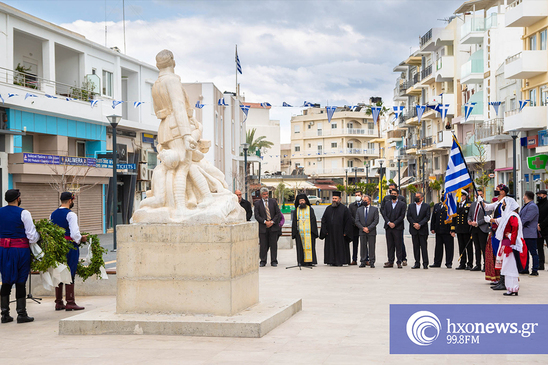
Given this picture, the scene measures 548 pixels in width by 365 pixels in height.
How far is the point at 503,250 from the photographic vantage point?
1085 centimetres

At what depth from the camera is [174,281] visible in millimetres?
8039

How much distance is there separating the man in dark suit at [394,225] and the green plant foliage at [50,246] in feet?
27.4

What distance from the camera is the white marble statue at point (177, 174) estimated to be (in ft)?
27.6

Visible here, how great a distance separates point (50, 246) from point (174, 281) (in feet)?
7.16

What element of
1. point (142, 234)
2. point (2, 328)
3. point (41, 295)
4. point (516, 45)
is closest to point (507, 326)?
point (142, 234)

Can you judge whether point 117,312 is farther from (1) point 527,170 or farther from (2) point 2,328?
(1) point 527,170

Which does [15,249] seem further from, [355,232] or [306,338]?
[355,232]

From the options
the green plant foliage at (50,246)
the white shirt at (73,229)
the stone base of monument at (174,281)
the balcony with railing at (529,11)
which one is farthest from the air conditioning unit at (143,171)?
the stone base of monument at (174,281)

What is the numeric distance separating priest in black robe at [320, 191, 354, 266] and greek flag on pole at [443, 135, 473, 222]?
2536mm

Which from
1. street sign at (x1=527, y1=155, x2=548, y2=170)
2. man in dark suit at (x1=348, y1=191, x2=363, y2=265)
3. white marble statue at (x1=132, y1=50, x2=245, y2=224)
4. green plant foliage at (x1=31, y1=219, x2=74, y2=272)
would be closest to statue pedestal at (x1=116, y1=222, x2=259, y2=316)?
white marble statue at (x1=132, y1=50, x2=245, y2=224)

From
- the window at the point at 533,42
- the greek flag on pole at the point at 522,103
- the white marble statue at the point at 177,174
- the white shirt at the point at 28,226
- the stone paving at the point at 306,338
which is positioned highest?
the window at the point at 533,42

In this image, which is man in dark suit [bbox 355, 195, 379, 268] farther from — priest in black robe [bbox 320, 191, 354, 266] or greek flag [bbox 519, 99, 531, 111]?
greek flag [bbox 519, 99, 531, 111]

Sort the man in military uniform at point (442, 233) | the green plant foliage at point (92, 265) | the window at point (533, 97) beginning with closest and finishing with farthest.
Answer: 1. the green plant foliage at point (92, 265)
2. the man in military uniform at point (442, 233)
3. the window at point (533, 97)

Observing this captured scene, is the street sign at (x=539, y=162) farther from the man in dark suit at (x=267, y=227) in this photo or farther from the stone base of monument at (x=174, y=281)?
the stone base of monument at (x=174, y=281)
